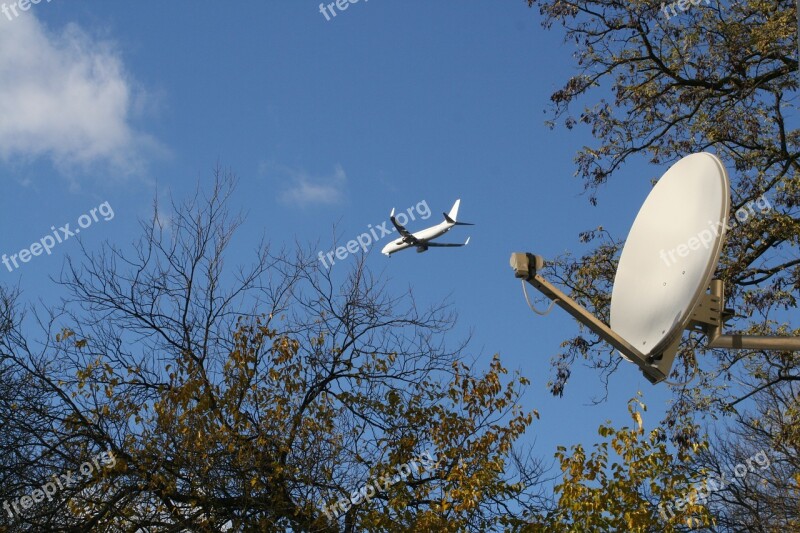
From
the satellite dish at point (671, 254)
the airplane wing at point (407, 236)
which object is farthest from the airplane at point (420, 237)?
the satellite dish at point (671, 254)

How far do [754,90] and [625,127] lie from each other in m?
2.60

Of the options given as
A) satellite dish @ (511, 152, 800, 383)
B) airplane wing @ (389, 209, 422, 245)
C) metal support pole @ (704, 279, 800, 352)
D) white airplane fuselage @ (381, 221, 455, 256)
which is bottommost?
metal support pole @ (704, 279, 800, 352)

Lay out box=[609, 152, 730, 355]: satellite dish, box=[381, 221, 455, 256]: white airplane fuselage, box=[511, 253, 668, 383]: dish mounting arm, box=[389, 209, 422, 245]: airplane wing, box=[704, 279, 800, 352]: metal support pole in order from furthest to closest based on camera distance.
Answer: box=[381, 221, 455, 256]: white airplane fuselage, box=[389, 209, 422, 245]: airplane wing, box=[609, 152, 730, 355]: satellite dish, box=[704, 279, 800, 352]: metal support pole, box=[511, 253, 668, 383]: dish mounting arm

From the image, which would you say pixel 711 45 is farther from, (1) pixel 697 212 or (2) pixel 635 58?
(1) pixel 697 212

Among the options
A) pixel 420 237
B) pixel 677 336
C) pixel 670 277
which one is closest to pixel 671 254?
pixel 670 277

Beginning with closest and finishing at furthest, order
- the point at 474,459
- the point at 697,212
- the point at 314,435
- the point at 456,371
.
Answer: the point at 697,212
the point at 314,435
the point at 474,459
the point at 456,371

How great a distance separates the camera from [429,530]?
13.7m

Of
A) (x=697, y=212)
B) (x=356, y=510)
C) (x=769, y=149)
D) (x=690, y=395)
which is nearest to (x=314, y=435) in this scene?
(x=356, y=510)

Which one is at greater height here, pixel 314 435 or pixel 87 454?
pixel 87 454

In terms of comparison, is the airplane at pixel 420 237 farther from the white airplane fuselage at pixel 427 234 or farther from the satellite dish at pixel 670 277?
the satellite dish at pixel 670 277

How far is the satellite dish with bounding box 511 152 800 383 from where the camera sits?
5.65 metres

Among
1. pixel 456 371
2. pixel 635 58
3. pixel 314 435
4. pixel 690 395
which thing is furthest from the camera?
pixel 635 58

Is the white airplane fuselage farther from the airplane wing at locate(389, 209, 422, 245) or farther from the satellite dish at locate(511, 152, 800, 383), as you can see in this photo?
the satellite dish at locate(511, 152, 800, 383)

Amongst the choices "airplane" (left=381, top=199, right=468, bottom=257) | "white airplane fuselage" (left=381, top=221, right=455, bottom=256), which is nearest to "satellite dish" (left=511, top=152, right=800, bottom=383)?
"airplane" (left=381, top=199, right=468, bottom=257)
